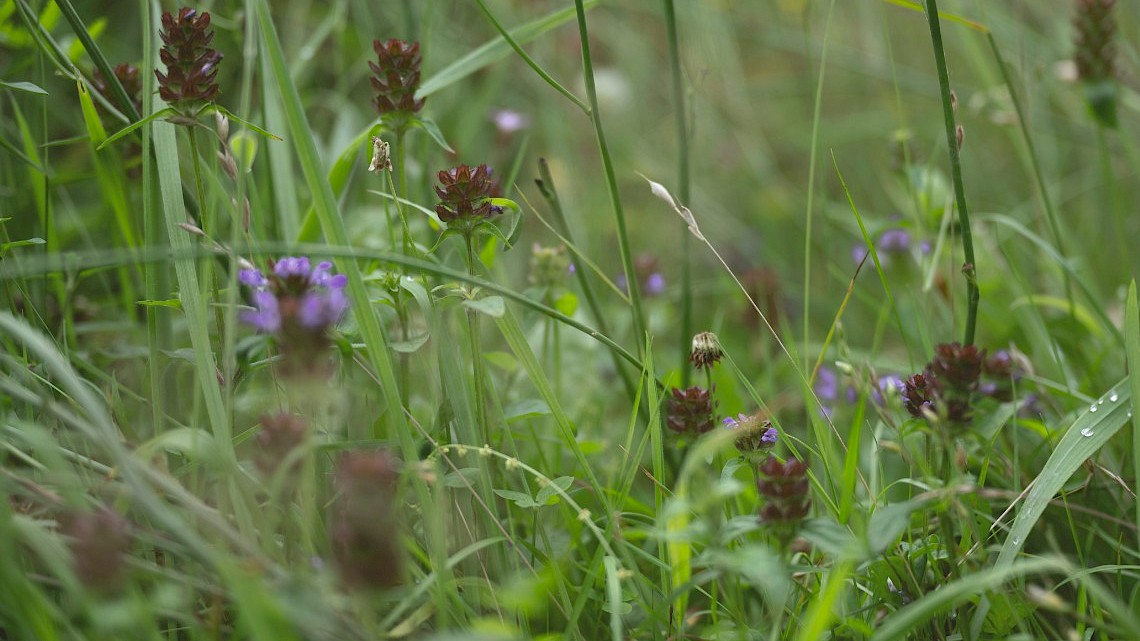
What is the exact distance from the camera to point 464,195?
3.47 feet

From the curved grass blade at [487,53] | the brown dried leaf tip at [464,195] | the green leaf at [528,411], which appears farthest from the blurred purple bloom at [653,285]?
the brown dried leaf tip at [464,195]

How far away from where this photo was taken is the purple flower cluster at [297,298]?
745 mm

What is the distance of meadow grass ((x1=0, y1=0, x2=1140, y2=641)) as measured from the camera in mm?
769

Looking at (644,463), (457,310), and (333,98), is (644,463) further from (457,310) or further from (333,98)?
(333,98)

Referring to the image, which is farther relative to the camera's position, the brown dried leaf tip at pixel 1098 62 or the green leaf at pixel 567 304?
the brown dried leaf tip at pixel 1098 62

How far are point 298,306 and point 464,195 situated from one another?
1.06ft

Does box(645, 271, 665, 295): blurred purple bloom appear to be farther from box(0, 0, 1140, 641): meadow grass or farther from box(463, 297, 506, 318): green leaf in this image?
box(463, 297, 506, 318): green leaf

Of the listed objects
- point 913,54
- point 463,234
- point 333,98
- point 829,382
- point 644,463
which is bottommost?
point 644,463

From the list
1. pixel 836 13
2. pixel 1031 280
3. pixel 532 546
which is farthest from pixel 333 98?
pixel 836 13

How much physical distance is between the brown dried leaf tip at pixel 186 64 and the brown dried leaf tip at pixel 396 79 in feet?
0.63

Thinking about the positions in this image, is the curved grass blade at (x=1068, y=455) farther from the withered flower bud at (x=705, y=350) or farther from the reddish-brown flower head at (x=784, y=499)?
the withered flower bud at (x=705, y=350)

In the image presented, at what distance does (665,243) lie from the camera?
2758 mm

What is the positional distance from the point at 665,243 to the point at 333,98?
1.06 meters

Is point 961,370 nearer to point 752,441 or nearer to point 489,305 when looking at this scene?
point 752,441
